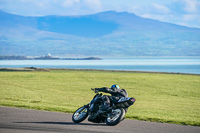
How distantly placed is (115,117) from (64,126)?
1.70m

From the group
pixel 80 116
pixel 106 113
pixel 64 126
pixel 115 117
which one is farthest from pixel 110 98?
pixel 64 126

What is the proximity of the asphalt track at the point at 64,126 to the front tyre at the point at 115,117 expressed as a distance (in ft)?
0.59

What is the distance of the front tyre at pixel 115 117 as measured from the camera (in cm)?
1251

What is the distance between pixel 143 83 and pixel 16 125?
28.6m

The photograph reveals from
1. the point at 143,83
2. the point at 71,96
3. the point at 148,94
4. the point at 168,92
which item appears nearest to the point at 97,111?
the point at 71,96

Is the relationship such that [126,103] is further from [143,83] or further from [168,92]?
[143,83]

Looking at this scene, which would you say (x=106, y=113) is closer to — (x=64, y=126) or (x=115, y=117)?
(x=115, y=117)

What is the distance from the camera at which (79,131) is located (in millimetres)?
11766

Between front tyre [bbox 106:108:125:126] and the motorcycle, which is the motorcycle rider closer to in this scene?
the motorcycle

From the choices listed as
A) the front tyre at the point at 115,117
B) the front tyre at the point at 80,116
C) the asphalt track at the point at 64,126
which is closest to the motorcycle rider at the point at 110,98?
the front tyre at the point at 115,117

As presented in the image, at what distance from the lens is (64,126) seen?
12.7m

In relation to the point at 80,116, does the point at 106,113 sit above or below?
above

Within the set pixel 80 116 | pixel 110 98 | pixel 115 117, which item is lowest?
pixel 80 116

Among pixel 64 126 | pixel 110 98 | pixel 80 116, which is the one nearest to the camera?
pixel 64 126
